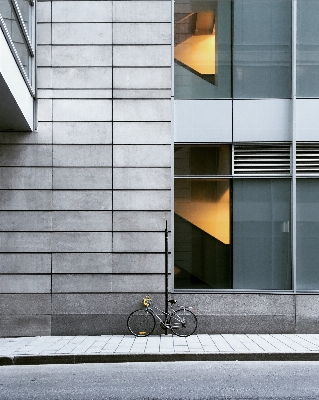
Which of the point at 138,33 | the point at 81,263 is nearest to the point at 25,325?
the point at 81,263

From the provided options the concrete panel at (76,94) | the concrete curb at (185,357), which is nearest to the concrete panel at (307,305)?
the concrete curb at (185,357)

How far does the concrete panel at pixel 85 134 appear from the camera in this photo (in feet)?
42.7

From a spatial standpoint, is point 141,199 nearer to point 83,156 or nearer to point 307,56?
point 83,156

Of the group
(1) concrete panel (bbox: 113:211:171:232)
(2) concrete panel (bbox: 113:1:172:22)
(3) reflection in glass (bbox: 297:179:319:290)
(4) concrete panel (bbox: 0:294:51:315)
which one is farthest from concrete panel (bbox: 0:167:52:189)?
(3) reflection in glass (bbox: 297:179:319:290)

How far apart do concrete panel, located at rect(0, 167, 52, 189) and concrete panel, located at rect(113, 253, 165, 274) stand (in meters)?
2.48

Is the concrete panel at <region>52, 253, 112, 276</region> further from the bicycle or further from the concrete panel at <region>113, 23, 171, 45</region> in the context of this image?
the concrete panel at <region>113, 23, 171, 45</region>

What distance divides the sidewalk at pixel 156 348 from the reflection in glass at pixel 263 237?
1.36 m

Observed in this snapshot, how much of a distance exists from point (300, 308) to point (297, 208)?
241cm

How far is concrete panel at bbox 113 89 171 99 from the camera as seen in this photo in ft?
42.9

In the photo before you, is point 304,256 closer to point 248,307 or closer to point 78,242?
point 248,307

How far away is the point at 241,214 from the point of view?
515 inches

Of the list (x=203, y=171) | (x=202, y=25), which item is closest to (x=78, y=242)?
(x=203, y=171)

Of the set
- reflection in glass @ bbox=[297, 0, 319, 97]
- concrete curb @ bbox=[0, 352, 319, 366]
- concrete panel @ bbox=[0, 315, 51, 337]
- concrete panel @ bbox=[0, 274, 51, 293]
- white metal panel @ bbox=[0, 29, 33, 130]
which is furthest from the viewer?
reflection in glass @ bbox=[297, 0, 319, 97]

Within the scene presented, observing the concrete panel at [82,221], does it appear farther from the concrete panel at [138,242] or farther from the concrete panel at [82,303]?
the concrete panel at [82,303]
